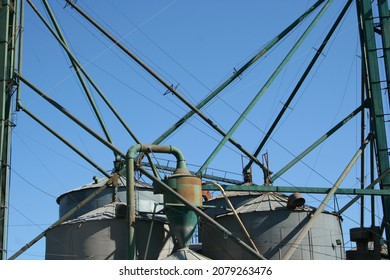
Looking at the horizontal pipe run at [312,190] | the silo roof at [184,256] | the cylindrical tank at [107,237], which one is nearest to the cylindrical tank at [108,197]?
the cylindrical tank at [107,237]

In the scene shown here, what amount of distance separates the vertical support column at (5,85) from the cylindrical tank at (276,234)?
31.6ft

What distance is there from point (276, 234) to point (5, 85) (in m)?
15.0

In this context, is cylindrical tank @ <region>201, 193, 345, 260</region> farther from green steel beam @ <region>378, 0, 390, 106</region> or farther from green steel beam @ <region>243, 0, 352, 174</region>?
green steel beam @ <region>378, 0, 390, 106</region>

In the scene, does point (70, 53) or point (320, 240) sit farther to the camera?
point (70, 53)

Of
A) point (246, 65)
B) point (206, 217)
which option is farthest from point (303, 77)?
point (206, 217)

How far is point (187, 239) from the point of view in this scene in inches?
1268

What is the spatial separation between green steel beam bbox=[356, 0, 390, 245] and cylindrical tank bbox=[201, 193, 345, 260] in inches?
151

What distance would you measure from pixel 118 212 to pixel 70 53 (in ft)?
29.5

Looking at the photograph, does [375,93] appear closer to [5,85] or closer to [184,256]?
[184,256]

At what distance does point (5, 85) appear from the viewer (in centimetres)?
3666

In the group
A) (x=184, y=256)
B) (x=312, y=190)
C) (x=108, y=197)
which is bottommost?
(x=184, y=256)

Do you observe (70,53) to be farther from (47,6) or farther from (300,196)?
(300,196)

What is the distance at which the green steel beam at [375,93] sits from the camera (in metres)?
38.4
